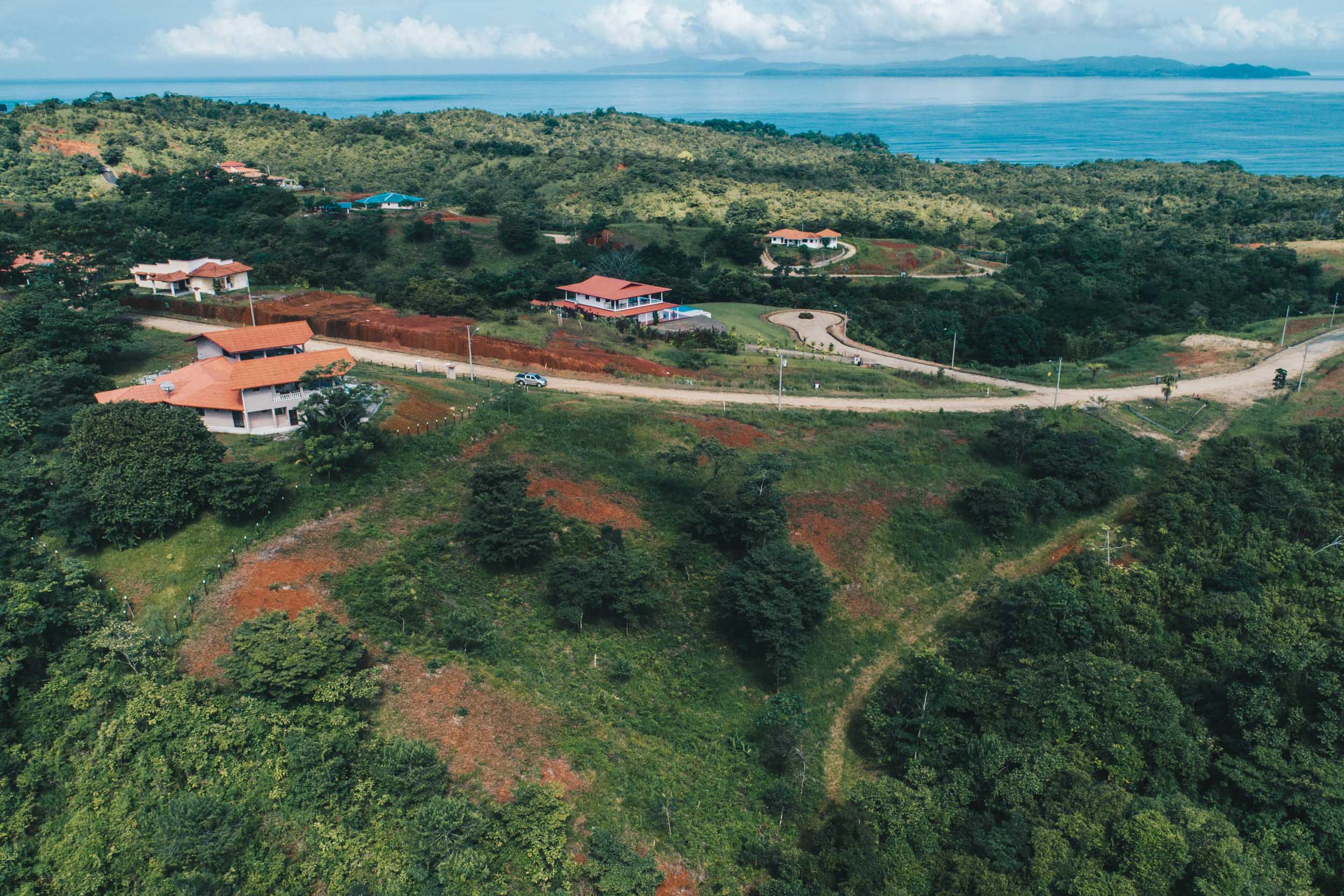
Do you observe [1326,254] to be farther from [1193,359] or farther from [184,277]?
[184,277]

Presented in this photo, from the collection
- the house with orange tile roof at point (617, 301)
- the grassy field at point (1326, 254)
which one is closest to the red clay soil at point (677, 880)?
the house with orange tile roof at point (617, 301)

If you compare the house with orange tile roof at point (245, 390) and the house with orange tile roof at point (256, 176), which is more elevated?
the house with orange tile roof at point (256, 176)

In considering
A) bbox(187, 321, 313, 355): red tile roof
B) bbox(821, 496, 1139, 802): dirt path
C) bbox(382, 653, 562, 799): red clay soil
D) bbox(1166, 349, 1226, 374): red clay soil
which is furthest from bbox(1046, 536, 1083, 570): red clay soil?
bbox(187, 321, 313, 355): red tile roof

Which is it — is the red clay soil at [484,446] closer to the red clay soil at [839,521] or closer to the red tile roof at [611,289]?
the red clay soil at [839,521]

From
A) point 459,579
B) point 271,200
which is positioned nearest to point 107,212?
point 271,200

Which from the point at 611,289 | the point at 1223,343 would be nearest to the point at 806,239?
the point at 611,289

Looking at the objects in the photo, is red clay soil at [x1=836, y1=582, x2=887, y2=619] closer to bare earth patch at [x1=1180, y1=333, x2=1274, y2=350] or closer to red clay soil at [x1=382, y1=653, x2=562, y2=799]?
red clay soil at [x1=382, y1=653, x2=562, y2=799]
